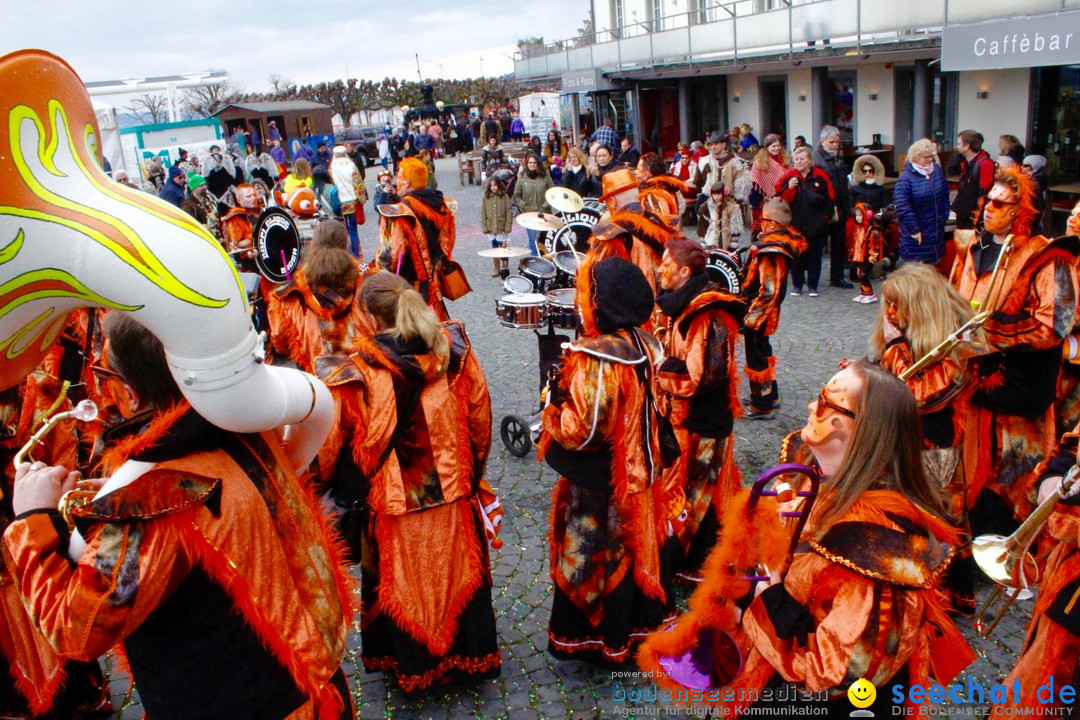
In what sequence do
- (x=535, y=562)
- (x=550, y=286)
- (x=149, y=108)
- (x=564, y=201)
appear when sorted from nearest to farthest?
(x=535, y=562) < (x=550, y=286) < (x=564, y=201) < (x=149, y=108)

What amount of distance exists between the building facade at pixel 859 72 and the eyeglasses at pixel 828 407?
8.25m

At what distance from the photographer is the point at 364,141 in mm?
34031

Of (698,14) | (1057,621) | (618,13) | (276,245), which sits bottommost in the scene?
(1057,621)

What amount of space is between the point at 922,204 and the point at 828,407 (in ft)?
25.2

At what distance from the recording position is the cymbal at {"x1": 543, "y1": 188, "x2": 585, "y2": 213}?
286 inches

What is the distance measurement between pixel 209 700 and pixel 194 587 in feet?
1.08

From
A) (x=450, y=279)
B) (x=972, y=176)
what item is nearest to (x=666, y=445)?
(x=450, y=279)

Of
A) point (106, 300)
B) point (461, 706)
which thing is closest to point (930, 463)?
point (461, 706)

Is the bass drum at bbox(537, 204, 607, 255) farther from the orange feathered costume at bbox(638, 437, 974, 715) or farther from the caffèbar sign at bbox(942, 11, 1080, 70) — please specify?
the caffèbar sign at bbox(942, 11, 1080, 70)

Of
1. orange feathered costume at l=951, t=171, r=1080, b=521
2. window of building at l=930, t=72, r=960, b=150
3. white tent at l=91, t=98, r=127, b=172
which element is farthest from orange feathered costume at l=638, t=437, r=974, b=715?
white tent at l=91, t=98, r=127, b=172

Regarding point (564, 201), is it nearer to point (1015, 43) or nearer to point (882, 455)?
point (882, 455)

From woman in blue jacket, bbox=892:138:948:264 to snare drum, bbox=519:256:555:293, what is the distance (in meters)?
4.93

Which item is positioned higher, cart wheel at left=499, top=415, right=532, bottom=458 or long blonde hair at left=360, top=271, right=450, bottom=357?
long blonde hair at left=360, top=271, right=450, bottom=357

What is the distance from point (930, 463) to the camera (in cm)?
407
